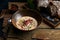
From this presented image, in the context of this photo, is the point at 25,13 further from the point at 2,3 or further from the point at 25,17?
the point at 2,3

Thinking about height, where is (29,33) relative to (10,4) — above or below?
below

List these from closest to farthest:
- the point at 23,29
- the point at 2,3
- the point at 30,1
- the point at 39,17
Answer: the point at 23,29
the point at 39,17
the point at 30,1
the point at 2,3

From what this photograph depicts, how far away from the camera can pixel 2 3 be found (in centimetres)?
253

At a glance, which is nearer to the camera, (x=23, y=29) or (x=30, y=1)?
(x=23, y=29)

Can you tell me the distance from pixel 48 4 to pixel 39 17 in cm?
20

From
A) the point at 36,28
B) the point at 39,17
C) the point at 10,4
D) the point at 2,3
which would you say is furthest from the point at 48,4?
the point at 2,3

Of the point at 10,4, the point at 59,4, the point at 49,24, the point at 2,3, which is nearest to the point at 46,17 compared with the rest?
the point at 49,24

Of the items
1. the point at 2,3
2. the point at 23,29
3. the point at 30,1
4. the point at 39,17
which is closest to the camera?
the point at 23,29

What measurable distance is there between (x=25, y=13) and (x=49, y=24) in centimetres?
29

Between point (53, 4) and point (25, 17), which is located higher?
point (53, 4)

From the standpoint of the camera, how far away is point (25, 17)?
185cm

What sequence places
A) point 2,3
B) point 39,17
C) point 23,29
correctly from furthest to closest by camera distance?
point 2,3 → point 39,17 → point 23,29

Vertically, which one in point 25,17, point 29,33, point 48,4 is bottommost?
point 29,33

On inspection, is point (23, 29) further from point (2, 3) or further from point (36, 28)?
point (2, 3)
